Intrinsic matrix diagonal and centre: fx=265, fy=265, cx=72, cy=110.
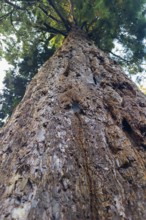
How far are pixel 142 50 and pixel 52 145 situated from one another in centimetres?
710

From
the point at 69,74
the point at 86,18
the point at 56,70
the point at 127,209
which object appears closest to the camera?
the point at 127,209

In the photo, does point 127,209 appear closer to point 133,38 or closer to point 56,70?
point 56,70

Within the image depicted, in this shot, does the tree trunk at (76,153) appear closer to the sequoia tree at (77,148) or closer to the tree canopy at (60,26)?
the sequoia tree at (77,148)

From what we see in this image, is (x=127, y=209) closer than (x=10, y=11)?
Yes

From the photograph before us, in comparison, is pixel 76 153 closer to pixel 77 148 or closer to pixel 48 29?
pixel 77 148

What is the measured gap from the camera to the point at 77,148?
2809 millimetres

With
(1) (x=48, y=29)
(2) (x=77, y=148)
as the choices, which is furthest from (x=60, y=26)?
(2) (x=77, y=148)

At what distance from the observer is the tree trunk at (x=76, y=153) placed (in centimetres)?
218

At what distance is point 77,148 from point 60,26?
751cm

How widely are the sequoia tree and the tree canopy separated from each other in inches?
119

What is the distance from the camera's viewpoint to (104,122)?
3420mm

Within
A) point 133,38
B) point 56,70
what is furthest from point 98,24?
point 56,70

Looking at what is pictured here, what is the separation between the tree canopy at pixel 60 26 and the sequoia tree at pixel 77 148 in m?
3.03

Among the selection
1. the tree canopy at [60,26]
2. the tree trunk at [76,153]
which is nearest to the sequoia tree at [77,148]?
the tree trunk at [76,153]
